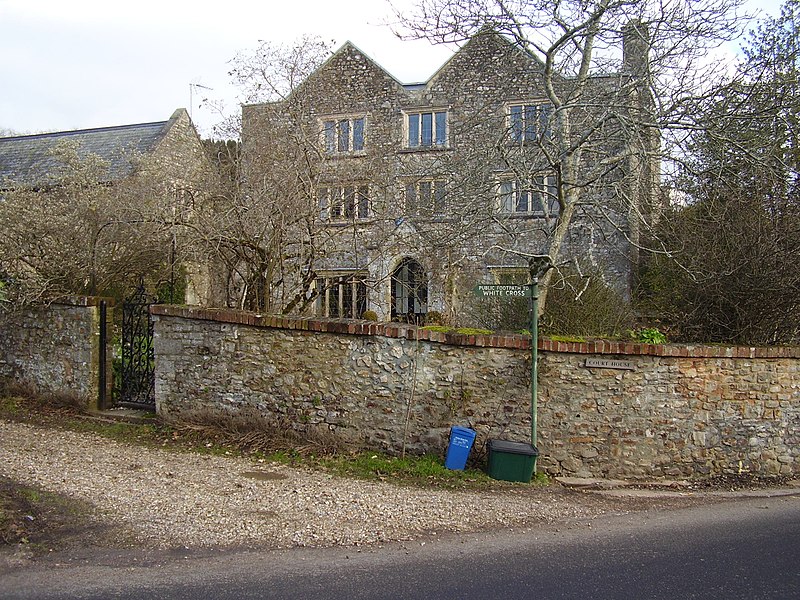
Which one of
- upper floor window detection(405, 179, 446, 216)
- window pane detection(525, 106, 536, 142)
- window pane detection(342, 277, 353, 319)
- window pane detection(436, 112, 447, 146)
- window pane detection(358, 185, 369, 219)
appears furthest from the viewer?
window pane detection(436, 112, 447, 146)

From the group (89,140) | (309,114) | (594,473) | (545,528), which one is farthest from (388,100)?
(545,528)

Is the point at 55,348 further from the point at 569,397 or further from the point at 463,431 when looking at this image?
the point at 569,397

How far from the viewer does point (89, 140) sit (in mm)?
23047

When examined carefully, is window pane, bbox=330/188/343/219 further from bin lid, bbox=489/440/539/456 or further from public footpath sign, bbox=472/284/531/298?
bin lid, bbox=489/440/539/456

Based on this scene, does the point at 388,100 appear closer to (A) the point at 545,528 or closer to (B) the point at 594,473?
(B) the point at 594,473

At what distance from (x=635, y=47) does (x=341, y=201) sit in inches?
215

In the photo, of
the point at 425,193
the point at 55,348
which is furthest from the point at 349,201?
the point at 55,348

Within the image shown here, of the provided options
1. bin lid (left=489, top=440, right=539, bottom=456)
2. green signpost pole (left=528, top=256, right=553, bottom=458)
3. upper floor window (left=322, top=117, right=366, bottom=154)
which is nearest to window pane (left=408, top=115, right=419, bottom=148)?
upper floor window (left=322, top=117, right=366, bottom=154)

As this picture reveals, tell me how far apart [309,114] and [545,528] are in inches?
355

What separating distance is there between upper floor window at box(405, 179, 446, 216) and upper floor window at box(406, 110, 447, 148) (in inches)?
278

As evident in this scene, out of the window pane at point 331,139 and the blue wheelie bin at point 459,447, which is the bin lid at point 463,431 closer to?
the blue wheelie bin at point 459,447

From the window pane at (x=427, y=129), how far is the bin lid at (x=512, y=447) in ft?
47.7

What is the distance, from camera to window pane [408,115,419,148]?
821 inches

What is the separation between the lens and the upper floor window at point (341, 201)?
11.1m
